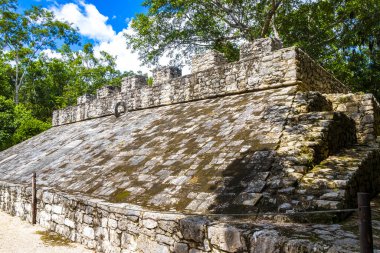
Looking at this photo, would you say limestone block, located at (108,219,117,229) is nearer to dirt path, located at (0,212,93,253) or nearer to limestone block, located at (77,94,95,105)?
dirt path, located at (0,212,93,253)

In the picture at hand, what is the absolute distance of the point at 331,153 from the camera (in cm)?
439

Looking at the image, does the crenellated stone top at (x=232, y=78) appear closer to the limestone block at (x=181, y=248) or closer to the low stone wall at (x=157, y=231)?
the low stone wall at (x=157, y=231)

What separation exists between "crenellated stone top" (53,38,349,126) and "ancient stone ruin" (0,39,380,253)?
0.03 meters

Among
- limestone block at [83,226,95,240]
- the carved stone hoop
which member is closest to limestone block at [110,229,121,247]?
limestone block at [83,226,95,240]

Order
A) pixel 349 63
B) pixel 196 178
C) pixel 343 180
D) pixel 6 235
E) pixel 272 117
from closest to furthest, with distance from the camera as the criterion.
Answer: pixel 343 180 < pixel 196 178 < pixel 272 117 < pixel 6 235 < pixel 349 63

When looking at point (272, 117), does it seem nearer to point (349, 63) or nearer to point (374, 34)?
point (349, 63)

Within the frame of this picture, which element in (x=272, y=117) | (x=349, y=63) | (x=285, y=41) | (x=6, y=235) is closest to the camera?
(x=272, y=117)

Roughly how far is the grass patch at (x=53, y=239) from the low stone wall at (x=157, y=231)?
0.11 m

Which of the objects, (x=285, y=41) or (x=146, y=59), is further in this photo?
(x=146, y=59)

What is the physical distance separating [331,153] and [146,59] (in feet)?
53.2

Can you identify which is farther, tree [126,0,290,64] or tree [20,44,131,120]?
tree [20,44,131,120]

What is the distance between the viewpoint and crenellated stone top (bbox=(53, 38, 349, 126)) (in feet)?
22.1

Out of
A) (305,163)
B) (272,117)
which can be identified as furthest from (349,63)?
(305,163)

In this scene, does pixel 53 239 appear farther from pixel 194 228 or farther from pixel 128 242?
pixel 194 228
